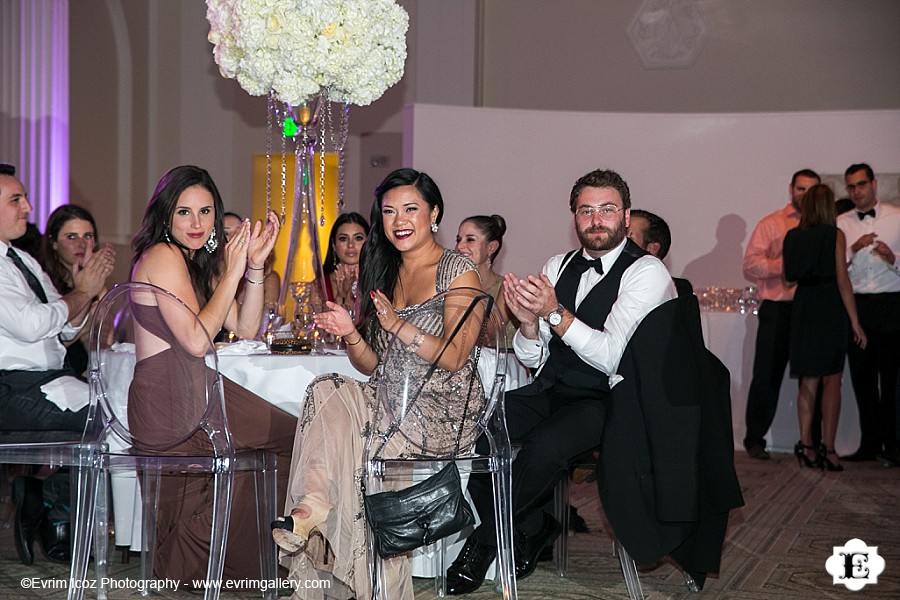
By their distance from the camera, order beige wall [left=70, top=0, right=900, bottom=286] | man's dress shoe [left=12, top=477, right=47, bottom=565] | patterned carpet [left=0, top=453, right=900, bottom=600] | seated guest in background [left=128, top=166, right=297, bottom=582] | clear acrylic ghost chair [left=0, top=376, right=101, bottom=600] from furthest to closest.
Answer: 1. beige wall [left=70, top=0, right=900, bottom=286]
2. man's dress shoe [left=12, top=477, right=47, bottom=565]
3. patterned carpet [left=0, top=453, right=900, bottom=600]
4. seated guest in background [left=128, top=166, right=297, bottom=582]
5. clear acrylic ghost chair [left=0, top=376, right=101, bottom=600]

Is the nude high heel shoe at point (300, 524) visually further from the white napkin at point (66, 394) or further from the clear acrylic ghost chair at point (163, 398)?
the white napkin at point (66, 394)

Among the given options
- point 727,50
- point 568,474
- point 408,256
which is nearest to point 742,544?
point 568,474

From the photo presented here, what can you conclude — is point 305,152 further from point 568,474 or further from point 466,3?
point 466,3

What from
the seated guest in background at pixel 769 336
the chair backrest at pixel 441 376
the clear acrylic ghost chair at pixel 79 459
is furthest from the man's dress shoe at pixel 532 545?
the seated guest in background at pixel 769 336

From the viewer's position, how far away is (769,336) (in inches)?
267

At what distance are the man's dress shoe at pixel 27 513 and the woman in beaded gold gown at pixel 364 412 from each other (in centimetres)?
128

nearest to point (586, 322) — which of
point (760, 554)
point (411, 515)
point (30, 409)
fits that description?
point (411, 515)

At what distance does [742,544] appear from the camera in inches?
165

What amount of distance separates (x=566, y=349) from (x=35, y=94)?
18.7 ft

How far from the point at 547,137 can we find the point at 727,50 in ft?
8.90

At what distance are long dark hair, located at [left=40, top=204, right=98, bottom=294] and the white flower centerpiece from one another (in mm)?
1617

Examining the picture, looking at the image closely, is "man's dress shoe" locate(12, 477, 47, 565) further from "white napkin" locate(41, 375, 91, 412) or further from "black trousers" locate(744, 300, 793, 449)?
"black trousers" locate(744, 300, 793, 449)

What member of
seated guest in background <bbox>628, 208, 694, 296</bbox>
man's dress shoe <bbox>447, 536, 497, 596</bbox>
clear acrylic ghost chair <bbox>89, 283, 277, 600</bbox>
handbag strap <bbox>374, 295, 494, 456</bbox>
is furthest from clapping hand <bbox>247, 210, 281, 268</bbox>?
seated guest in background <bbox>628, 208, 694, 296</bbox>

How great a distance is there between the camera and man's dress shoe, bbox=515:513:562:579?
11.7 ft
